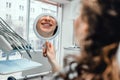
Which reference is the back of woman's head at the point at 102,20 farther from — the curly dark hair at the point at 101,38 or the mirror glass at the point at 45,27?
the mirror glass at the point at 45,27

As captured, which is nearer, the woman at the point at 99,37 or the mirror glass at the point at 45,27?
the woman at the point at 99,37

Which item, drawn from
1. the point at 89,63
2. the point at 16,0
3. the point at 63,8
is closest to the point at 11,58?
the point at 89,63

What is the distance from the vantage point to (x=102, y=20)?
2.09 ft

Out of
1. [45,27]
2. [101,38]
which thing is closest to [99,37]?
[101,38]

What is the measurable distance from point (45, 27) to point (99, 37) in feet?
4.68

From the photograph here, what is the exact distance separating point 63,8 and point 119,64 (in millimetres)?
6703

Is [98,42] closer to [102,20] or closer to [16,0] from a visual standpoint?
[102,20]

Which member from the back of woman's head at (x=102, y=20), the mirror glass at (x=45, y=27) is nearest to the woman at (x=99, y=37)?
the back of woman's head at (x=102, y=20)

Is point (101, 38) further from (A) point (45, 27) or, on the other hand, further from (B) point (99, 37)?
(A) point (45, 27)

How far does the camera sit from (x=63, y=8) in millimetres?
7281

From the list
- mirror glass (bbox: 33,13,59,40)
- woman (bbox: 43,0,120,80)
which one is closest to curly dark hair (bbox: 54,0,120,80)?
woman (bbox: 43,0,120,80)

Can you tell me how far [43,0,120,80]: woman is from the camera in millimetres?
630

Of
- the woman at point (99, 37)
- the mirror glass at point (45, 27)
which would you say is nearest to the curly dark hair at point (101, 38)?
the woman at point (99, 37)

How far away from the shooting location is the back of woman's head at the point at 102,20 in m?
0.63
